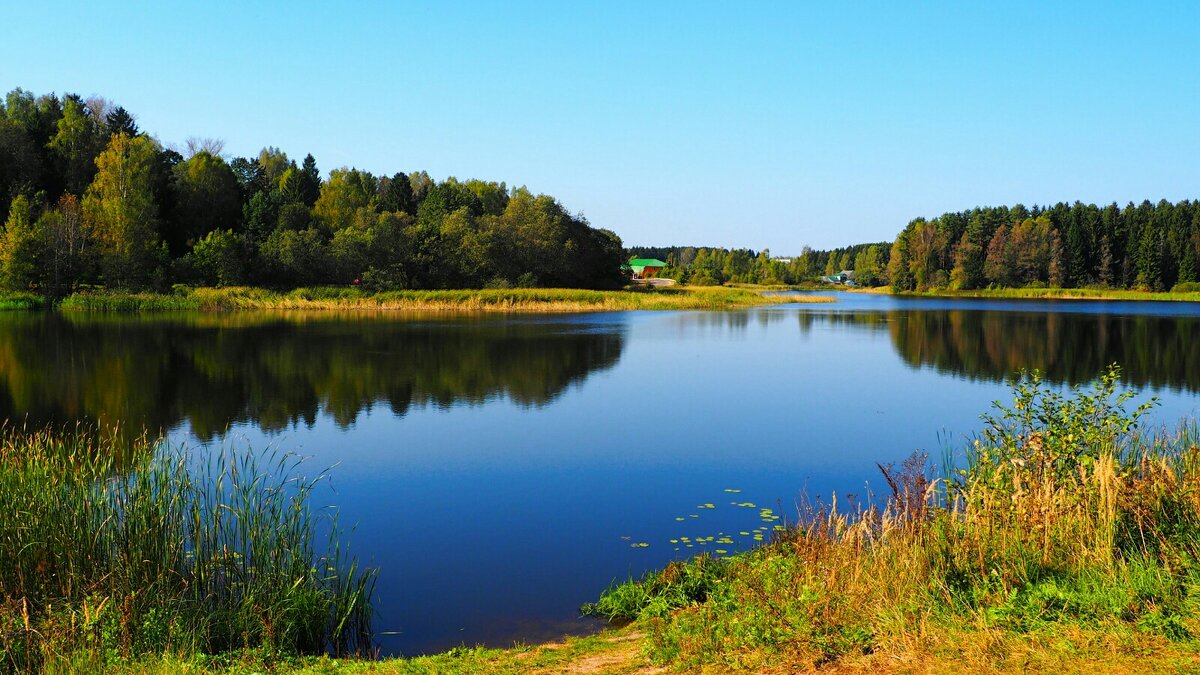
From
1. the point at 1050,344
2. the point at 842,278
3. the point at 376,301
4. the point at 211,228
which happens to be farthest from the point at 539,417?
the point at 842,278

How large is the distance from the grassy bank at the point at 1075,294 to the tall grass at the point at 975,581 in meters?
105

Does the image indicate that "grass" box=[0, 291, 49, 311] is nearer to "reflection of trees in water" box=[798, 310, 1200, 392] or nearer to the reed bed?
"reflection of trees in water" box=[798, 310, 1200, 392]

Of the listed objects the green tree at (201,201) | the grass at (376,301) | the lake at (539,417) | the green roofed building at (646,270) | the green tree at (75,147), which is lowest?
the lake at (539,417)

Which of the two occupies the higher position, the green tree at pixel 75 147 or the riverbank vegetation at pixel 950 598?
the green tree at pixel 75 147

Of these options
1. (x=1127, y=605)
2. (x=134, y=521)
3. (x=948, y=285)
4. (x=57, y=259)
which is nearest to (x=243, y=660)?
(x=134, y=521)

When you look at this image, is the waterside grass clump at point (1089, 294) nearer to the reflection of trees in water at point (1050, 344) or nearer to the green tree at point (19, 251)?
the reflection of trees in water at point (1050, 344)

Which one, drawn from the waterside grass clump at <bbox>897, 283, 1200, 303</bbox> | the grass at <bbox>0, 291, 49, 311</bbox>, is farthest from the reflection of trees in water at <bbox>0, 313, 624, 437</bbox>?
the waterside grass clump at <bbox>897, 283, 1200, 303</bbox>

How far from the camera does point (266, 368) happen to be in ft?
91.9

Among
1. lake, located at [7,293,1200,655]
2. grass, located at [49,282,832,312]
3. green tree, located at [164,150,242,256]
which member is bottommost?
lake, located at [7,293,1200,655]

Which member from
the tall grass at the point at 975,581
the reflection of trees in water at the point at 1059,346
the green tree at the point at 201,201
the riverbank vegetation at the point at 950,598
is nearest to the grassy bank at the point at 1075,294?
the reflection of trees in water at the point at 1059,346

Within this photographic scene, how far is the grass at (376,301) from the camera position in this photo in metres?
60.8

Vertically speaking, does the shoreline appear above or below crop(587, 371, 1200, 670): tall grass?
above

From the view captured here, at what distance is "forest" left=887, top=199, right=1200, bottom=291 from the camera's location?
346ft

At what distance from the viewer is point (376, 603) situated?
29.1 ft
